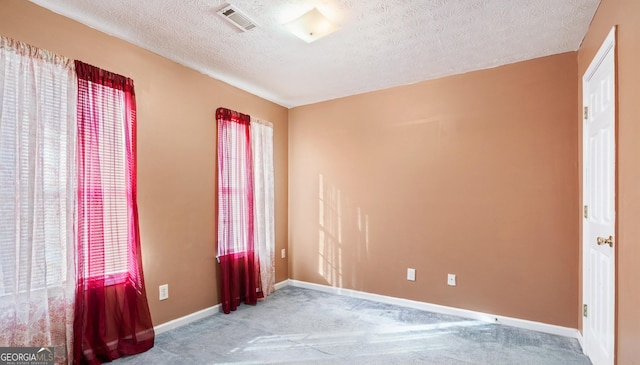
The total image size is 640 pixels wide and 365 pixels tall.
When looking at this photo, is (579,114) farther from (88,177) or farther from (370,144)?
(88,177)

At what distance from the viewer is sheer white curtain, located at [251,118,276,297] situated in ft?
12.4

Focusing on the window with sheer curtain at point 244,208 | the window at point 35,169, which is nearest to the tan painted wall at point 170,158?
the window with sheer curtain at point 244,208

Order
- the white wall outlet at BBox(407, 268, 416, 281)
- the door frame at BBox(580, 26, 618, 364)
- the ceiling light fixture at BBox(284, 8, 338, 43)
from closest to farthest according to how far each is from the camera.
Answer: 1. the door frame at BBox(580, 26, 618, 364)
2. the ceiling light fixture at BBox(284, 8, 338, 43)
3. the white wall outlet at BBox(407, 268, 416, 281)

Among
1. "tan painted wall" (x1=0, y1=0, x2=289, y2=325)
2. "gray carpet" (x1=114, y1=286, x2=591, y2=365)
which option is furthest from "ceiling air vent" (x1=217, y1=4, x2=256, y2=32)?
"gray carpet" (x1=114, y1=286, x2=591, y2=365)

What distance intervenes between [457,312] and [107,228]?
10.7 feet

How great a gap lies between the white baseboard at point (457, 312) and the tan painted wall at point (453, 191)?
5 cm

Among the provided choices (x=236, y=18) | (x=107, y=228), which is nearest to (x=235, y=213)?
(x=107, y=228)

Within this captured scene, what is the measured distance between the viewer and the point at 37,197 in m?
2.02

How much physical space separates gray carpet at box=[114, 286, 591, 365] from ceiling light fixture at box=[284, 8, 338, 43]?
2464 mm

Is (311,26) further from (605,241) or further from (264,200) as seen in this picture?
(605,241)

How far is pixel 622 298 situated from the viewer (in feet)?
5.46

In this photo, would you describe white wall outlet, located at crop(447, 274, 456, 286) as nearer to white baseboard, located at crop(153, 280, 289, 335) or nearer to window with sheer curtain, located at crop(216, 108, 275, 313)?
window with sheer curtain, located at crop(216, 108, 275, 313)

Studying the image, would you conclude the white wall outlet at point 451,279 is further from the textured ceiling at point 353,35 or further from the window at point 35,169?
the window at point 35,169

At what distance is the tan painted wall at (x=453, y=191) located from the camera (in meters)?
2.84
